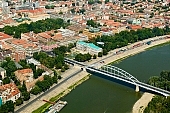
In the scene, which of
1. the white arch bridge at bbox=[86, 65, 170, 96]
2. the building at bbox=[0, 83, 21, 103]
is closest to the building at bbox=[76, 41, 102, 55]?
the white arch bridge at bbox=[86, 65, 170, 96]

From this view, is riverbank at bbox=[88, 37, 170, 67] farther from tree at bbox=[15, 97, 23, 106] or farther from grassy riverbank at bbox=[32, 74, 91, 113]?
tree at bbox=[15, 97, 23, 106]

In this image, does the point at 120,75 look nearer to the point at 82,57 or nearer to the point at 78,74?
the point at 78,74

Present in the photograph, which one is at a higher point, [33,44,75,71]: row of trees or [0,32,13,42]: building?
[0,32,13,42]: building

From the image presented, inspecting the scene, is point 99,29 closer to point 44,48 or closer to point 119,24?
point 119,24

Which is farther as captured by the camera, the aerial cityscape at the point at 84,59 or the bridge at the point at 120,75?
the bridge at the point at 120,75

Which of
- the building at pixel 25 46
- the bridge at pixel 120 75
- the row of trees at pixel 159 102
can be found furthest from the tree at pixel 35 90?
the building at pixel 25 46

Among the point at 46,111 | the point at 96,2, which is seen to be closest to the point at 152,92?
the point at 46,111

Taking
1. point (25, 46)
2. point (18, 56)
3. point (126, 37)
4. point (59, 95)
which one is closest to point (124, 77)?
point (59, 95)

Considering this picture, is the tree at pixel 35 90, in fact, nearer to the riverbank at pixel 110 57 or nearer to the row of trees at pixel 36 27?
the riverbank at pixel 110 57
